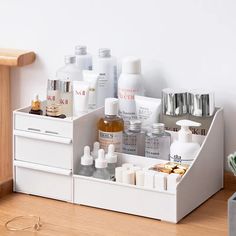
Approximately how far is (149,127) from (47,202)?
0.26 metres

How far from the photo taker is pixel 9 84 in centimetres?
182

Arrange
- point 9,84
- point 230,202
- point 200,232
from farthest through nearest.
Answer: point 9,84 < point 200,232 < point 230,202

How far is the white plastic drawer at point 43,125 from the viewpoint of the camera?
4.75ft

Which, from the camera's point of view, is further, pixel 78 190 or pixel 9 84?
pixel 9 84

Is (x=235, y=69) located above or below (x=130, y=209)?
above

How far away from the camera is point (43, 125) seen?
1.48 meters

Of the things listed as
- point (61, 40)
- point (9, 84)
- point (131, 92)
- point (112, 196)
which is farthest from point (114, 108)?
point (9, 84)

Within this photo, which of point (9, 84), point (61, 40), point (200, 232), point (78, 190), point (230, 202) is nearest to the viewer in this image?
point (230, 202)

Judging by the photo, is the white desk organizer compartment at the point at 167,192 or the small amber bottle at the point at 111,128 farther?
the small amber bottle at the point at 111,128

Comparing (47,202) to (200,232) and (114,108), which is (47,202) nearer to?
(114,108)

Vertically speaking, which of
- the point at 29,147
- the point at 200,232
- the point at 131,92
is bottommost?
the point at 200,232

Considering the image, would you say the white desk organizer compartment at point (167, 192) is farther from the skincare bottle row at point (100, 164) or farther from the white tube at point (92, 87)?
the white tube at point (92, 87)

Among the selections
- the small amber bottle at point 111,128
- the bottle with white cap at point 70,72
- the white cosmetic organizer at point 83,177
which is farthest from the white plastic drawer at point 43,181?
the bottle with white cap at point 70,72

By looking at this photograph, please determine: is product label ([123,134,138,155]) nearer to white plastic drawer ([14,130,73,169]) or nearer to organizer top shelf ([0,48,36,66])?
white plastic drawer ([14,130,73,169])
